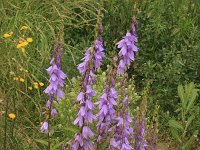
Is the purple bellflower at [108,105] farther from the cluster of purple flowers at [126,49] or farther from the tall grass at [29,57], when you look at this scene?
the tall grass at [29,57]

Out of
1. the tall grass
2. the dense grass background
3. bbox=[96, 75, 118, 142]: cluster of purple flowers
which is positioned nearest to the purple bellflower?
bbox=[96, 75, 118, 142]: cluster of purple flowers

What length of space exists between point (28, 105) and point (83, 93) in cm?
168

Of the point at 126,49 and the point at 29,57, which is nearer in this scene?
the point at 126,49

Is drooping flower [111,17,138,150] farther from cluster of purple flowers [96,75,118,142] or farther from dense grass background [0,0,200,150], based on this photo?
dense grass background [0,0,200,150]

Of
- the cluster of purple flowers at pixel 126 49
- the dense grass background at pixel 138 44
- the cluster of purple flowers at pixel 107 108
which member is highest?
the dense grass background at pixel 138 44

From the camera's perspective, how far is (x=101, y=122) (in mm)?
2193

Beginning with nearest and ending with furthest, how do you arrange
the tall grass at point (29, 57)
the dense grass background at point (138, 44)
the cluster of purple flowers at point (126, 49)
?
the cluster of purple flowers at point (126, 49), the tall grass at point (29, 57), the dense grass background at point (138, 44)

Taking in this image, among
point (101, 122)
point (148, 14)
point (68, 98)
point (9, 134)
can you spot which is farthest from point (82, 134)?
point (148, 14)

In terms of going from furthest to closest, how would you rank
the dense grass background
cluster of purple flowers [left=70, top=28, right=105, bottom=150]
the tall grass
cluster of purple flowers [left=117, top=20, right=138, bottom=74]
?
the dense grass background < the tall grass < cluster of purple flowers [left=117, top=20, right=138, bottom=74] < cluster of purple flowers [left=70, top=28, right=105, bottom=150]

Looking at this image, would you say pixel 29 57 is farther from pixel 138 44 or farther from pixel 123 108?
pixel 123 108

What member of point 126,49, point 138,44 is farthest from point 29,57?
point 126,49

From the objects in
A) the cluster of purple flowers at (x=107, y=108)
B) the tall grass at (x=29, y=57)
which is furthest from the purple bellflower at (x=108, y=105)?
the tall grass at (x=29, y=57)

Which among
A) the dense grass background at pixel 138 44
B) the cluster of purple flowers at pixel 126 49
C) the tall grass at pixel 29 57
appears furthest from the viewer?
the dense grass background at pixel 138 44

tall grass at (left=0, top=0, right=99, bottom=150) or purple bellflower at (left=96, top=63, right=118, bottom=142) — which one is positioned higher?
tall grass at (left=0, top=0, right=99, bottom=150)
